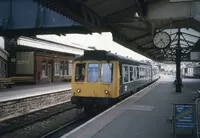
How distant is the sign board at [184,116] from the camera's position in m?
6.68

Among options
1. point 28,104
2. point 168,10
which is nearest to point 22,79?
point 28,104

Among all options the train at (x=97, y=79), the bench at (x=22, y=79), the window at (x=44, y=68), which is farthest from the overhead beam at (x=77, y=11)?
the window at (x=44, y=68)

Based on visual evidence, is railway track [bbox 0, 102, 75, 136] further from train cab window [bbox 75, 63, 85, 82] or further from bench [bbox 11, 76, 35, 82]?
bench [bbox 11, 76, 35, 82]

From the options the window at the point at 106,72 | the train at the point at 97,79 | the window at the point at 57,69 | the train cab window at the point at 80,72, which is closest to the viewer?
the train at the point at 97,79

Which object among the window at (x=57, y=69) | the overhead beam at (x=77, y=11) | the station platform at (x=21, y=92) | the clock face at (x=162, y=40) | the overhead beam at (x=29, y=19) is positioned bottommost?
the station platform at (x=21, y=92)

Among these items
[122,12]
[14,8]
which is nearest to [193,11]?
[122,12]

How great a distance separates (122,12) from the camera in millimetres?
9938

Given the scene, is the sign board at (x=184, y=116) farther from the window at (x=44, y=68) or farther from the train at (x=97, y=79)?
the window at (x=44, y=68)

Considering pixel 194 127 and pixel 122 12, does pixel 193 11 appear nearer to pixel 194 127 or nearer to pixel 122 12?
pixel 122 12

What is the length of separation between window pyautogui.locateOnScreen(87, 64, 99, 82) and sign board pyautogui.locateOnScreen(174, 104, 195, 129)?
20.2 ft

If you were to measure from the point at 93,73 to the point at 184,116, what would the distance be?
6.44 m

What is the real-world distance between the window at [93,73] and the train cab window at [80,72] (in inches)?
10.8

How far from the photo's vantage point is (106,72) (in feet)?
41.2

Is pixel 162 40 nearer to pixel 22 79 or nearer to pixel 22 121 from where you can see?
pixel 22 121
